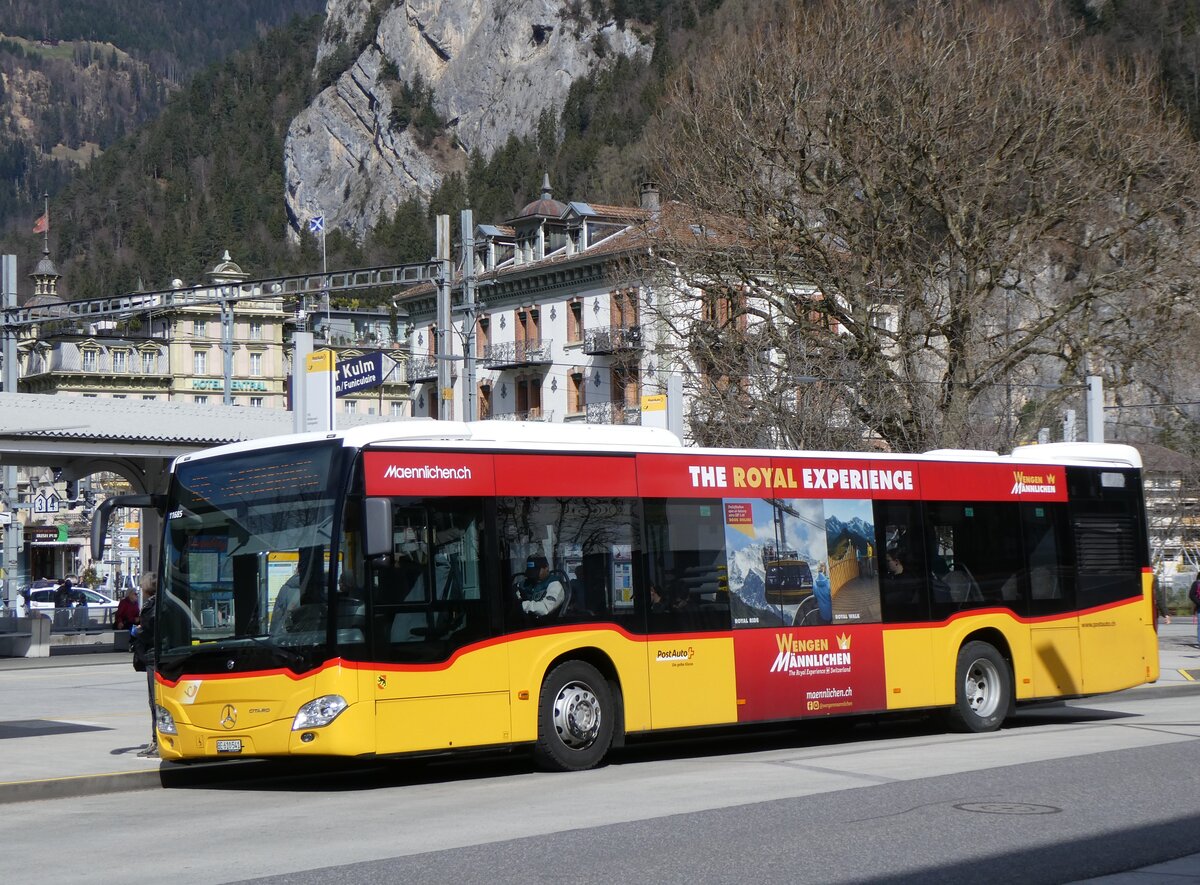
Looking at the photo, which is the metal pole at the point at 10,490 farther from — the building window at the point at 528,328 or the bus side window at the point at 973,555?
the bus side window at the point at 973,555

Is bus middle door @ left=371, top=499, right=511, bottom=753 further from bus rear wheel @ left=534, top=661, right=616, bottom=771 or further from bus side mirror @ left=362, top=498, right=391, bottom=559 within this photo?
bus rear wheel @ left=534, top=661, right=616, bottom=771

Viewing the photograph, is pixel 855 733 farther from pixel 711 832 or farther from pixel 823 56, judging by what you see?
pixel 823 56

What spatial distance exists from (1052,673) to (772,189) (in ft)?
57.7

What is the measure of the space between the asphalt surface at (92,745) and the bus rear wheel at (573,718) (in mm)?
2745

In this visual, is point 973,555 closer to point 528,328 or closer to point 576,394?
point 576,394

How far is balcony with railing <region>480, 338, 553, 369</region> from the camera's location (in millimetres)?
67812

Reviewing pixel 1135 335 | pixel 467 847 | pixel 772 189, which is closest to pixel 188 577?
pixel 467 847

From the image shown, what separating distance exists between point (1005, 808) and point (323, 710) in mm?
4912

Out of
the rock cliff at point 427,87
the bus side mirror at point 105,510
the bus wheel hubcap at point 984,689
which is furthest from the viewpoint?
the rock cliff at point 427,87

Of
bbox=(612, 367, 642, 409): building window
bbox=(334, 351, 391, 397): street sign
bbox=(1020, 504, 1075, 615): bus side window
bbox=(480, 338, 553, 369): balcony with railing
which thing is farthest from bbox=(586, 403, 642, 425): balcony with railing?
bbox=(1020, 504, 1075, 615): bus side window

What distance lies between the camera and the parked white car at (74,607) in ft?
146

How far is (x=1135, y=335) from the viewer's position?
111 feet

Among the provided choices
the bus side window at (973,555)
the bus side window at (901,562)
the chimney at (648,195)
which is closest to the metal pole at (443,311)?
the bus side window at (973,555)

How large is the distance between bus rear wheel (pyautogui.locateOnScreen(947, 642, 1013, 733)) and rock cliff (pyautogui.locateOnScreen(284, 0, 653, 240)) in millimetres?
147913
